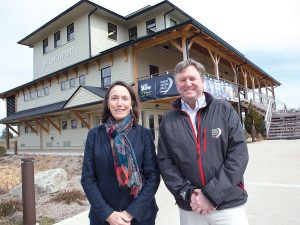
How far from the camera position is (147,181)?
2.64 meters

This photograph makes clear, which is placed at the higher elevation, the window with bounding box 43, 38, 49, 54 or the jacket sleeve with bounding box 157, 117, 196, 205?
the window with bounding box 43, 38, 49, 54

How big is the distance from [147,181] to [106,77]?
17.6 meters

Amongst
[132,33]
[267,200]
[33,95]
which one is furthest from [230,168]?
[33,95]

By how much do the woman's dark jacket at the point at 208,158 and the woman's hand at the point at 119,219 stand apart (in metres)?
0.45

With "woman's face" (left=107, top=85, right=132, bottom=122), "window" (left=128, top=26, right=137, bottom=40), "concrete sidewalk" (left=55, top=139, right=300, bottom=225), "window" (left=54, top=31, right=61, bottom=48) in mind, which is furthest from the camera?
"window" (left=54, top=31, right=61, bottom=48)

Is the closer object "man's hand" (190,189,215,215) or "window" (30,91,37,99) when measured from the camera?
"man's hand" (190,189,215,215)

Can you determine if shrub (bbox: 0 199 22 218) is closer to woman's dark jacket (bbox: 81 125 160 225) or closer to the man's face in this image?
woman's dark jacket (bbox: 81 125 160 225)

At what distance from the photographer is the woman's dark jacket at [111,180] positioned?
2.53m

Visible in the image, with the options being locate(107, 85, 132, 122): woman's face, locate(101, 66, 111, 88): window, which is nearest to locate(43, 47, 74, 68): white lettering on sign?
locate(101, 66, 111, 88): window

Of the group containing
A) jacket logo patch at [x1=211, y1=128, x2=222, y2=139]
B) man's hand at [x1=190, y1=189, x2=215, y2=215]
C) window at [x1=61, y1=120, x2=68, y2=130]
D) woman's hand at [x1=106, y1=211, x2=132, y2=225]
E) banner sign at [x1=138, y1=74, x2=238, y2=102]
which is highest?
banner sign at [x1=138, y1=74, x2=238, y2=102]

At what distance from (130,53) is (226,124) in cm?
1591

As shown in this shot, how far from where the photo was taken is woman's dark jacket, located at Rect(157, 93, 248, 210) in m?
2.30

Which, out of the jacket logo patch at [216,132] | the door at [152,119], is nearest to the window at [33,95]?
the door at [152,119]

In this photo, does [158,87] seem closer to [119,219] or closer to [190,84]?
[190,84]
